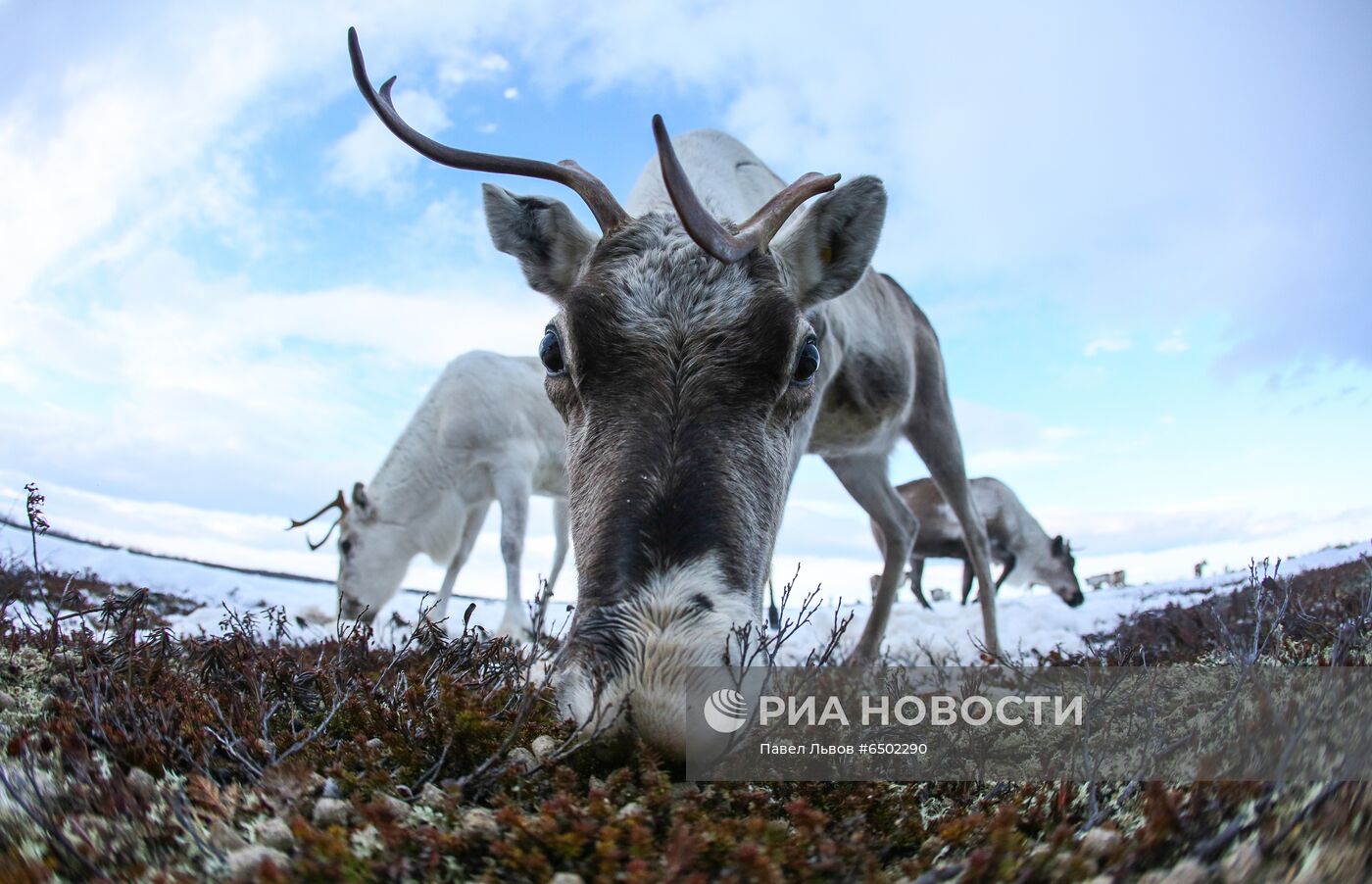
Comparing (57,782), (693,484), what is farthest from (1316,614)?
(57,782)

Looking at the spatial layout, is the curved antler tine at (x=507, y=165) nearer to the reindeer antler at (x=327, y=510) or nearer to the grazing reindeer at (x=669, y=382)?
the grazing reindeer at (x=669, y=382)

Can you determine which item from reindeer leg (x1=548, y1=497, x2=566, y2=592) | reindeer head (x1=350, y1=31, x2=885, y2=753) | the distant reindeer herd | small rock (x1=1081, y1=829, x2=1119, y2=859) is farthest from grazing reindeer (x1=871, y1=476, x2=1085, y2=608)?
small rock (x1=1081, y1=829, x2=1119, y2=859)

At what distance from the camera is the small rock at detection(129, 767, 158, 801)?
204 centimetres

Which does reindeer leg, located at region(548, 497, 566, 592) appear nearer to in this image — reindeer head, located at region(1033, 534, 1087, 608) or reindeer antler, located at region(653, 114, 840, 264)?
reindeer antler, located at region(653, 114, 840, 264)

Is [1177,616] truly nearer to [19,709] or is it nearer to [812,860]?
[812,860]

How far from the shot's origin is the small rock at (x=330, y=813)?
73.5 inches

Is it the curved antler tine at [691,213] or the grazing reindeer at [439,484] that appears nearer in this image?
the curved antler tine at [691,213]

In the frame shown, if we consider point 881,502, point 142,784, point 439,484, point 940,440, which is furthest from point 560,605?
point 142,784

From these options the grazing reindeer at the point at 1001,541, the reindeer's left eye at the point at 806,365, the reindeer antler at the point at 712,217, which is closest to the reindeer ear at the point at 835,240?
the reindeer antler at the point at 712,217

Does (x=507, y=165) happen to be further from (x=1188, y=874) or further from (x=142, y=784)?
(x=1188, y=874)

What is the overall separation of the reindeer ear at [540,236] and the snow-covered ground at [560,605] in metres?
4.64

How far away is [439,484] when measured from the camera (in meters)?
12.3

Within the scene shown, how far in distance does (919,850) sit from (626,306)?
219 cm

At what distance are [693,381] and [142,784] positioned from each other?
2.02 metres
